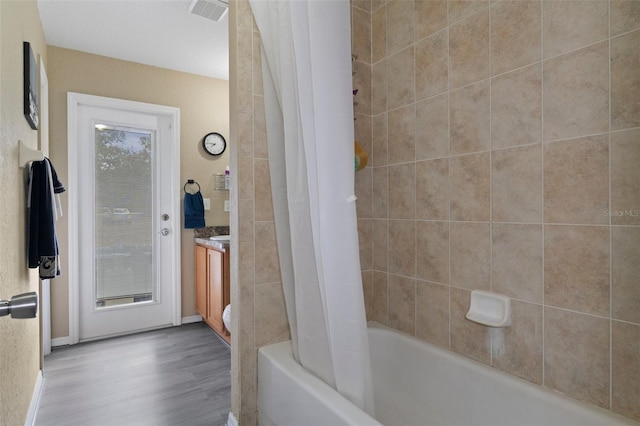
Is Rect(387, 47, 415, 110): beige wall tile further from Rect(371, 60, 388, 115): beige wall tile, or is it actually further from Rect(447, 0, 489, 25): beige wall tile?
Rect(447, 0, 489, 25): beige wall tile

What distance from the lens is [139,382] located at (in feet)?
7.57

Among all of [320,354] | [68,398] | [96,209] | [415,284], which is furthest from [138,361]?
[415,284]

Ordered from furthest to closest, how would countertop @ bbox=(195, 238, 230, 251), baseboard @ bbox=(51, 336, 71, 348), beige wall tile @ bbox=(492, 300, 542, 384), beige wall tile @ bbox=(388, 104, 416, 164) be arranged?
1. baseboard @ bbox=(51, 336, 71, 348)
2. countertop @ bbox=(195, 238, 230, 251)
3. beige wall tile @ bbox=(388, 104, 416, 164)
4. beige wall tile @ bbox=(492, 300, 542, 384)

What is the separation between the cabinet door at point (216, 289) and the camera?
2.84 metres

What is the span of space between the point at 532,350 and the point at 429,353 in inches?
15.9

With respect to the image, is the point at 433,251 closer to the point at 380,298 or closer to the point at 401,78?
the point at 380,298

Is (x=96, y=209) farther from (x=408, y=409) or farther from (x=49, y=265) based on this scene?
(x=408, y=409)

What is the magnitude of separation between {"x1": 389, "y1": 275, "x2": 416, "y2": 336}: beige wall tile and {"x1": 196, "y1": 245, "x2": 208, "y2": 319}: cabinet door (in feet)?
6.63

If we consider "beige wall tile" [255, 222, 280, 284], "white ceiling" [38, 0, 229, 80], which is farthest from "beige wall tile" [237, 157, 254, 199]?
"white ceiling" [38, 0, 229, 80]

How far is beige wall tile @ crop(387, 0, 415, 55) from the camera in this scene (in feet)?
5.28

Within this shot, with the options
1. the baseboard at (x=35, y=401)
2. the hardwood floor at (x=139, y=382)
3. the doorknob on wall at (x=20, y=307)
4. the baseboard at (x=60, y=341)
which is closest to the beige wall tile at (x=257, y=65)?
the doorknob on wall at (x=20, y=307)

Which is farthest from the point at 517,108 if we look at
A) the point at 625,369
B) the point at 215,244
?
the point at 215,244

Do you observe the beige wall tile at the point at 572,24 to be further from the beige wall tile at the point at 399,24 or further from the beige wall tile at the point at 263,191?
the beige wall tile at the point at 263,191

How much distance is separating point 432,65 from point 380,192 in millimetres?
625
